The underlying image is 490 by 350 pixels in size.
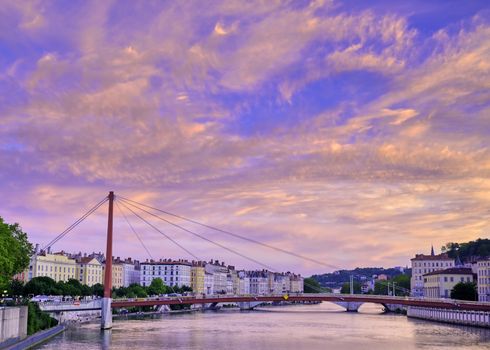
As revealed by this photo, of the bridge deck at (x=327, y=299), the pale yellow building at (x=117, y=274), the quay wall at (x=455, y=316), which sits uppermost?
the pale yellow building at (x=117, y=274)

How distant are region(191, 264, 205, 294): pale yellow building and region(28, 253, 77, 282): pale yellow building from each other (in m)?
50.8

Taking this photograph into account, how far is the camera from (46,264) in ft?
340

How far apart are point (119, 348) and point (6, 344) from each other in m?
8.74

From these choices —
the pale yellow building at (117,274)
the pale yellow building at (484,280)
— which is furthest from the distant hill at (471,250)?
the pale yellow building at (117,274)

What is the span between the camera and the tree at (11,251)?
3838 centimetres

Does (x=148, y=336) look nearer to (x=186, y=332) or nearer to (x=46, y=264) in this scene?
(x=186, y=332)

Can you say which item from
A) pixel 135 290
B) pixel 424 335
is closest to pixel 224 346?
pixel 424 335

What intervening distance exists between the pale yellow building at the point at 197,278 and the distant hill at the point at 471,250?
185 feet

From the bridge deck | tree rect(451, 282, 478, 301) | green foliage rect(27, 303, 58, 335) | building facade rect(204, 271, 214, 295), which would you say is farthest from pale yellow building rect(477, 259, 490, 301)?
building facade rect(204, 271, 214, 295)

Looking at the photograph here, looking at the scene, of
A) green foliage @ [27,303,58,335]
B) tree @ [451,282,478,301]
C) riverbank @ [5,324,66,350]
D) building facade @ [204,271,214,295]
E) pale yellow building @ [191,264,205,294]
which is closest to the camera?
riverbank @ [5,324,66,350]

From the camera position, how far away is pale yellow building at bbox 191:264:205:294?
16250cm

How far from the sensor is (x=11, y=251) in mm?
41906

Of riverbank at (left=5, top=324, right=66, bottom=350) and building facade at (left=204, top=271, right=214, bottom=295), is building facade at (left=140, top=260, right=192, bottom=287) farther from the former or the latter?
riverbank at (left=5, top=324, right=66, bottom=350)

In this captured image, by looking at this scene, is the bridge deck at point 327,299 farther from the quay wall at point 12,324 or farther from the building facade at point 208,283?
the building facade at point 208,283
